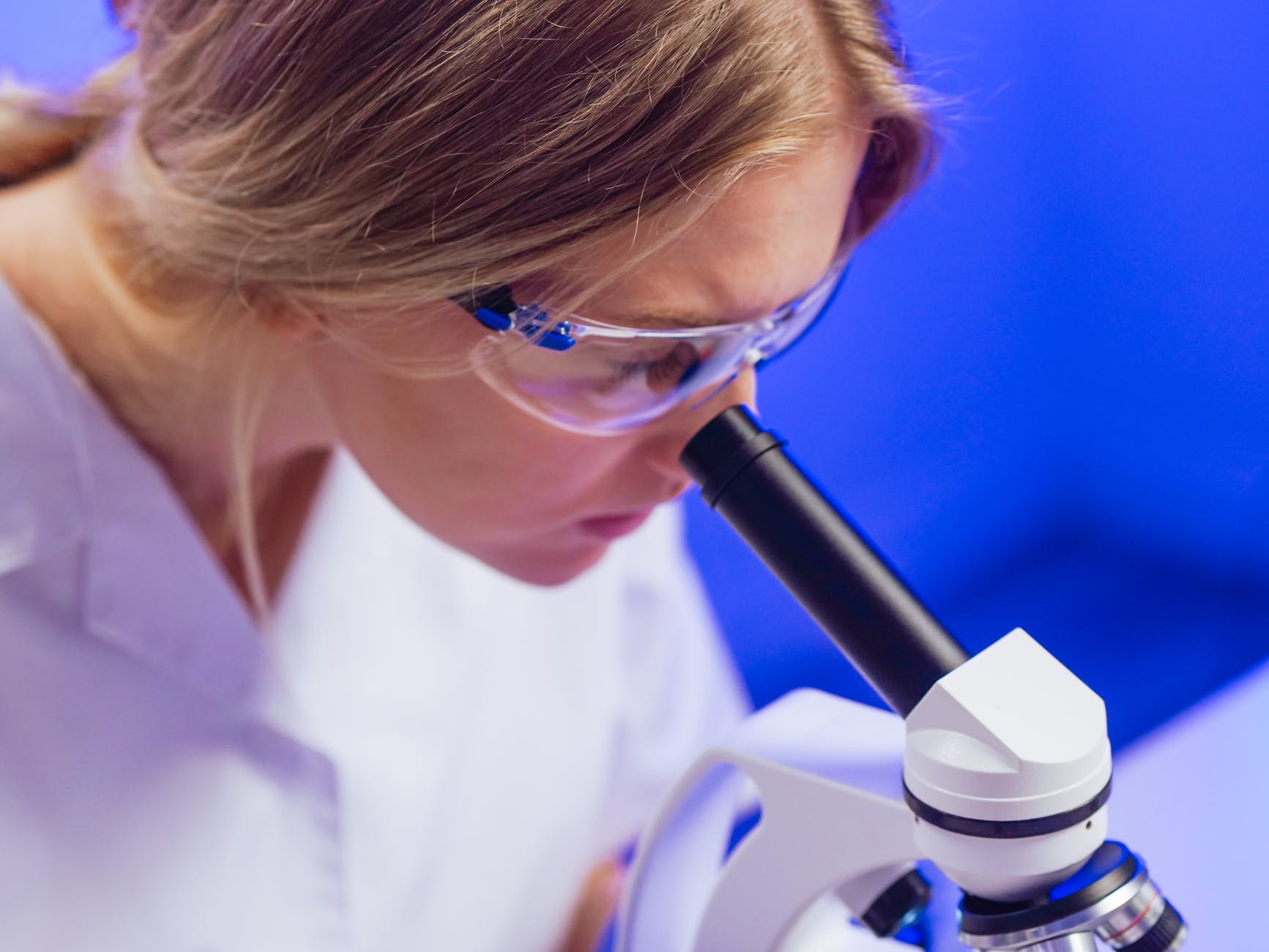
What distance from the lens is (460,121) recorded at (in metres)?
0.67

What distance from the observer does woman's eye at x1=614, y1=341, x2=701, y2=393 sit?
766mm

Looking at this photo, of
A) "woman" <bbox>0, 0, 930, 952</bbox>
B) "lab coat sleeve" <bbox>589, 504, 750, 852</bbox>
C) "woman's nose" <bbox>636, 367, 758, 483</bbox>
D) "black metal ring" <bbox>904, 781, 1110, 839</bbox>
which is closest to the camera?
"black metal ring" <bbox>904, 781, 1110, 839</bbox>

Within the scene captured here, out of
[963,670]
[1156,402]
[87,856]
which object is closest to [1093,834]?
[963,670]

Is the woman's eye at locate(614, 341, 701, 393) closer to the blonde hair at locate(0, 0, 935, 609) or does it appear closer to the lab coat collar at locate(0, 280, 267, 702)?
the blonde hair at locate(0, 0, 935, 609)

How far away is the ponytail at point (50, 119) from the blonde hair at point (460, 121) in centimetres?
19

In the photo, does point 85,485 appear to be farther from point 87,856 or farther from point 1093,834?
point 1093,834

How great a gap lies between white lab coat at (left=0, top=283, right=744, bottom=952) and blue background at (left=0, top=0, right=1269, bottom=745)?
0.42 meters

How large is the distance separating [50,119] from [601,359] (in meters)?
0.55

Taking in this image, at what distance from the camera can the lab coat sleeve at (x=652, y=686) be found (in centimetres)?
132

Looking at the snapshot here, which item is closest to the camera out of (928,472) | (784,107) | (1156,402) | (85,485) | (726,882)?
(784,107)

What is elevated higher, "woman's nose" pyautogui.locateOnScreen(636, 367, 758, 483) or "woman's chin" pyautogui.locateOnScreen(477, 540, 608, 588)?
"woman's nose" pyautogui.locateOnScreen(636, 367, 758, 483)

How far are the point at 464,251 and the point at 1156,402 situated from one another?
1192 mm

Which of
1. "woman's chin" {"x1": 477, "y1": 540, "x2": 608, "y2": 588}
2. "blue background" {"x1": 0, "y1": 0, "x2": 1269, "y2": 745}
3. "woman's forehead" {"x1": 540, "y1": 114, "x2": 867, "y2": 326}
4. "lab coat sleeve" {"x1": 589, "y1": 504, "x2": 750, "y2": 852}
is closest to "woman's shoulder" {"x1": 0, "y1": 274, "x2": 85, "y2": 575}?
"woman's chin" {"x1": 477, "y1": 540, "x2": 608, "y2": 588}

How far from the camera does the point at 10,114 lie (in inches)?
39.1
